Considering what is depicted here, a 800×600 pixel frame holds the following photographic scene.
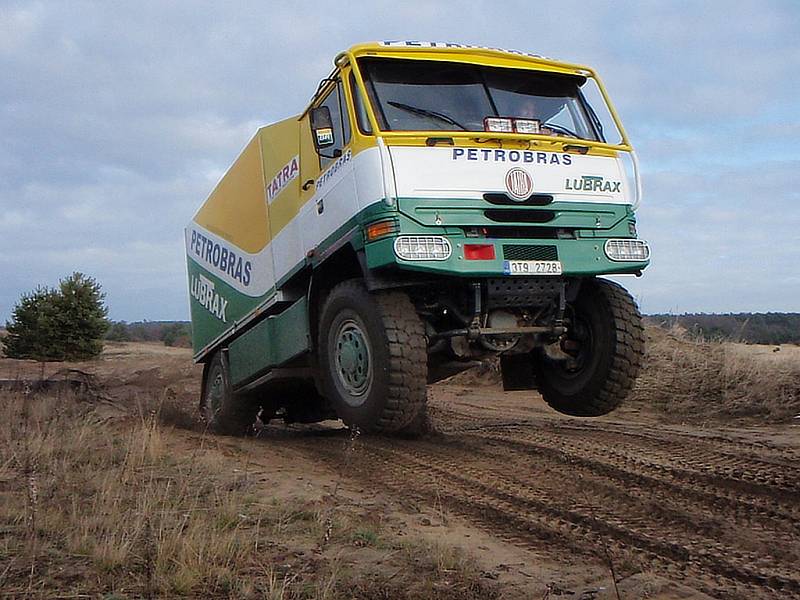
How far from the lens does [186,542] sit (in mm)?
3986

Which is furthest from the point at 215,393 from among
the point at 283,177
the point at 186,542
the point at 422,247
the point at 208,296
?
the point at 186,542

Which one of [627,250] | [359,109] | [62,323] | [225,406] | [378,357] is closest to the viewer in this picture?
[378,357]

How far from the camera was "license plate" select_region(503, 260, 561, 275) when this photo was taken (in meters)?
5.80

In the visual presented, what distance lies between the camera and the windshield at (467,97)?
6.22m

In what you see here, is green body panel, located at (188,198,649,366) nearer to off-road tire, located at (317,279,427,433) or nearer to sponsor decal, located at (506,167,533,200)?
sponsor decal, located at (506,167,533,200)

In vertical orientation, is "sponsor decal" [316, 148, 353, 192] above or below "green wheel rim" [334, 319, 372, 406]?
above

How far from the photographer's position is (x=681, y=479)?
5.87m

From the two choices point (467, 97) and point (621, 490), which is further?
point (467, 97)

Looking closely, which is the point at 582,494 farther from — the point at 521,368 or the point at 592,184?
the point at 592,184

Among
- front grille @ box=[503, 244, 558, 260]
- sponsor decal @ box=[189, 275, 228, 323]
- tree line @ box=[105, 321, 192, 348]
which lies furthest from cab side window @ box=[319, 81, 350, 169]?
tree line @ box=[105, 321, 192, 348]

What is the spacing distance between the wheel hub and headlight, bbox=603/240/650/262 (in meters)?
1.98

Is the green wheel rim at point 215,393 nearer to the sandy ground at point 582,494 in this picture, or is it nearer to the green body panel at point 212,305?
the green body panel at point 212,305

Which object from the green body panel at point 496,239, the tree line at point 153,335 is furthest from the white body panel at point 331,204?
the tree line at point 153,335

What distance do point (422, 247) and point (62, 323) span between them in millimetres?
30853
